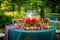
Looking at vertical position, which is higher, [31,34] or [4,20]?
[31,34]

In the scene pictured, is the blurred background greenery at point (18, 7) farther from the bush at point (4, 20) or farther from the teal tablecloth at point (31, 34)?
the teal tablecloth at point (31, 34)

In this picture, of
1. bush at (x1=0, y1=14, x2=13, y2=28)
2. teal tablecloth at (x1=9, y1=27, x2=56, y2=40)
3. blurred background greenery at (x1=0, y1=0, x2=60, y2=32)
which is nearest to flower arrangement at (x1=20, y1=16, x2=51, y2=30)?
teal tablecloth at (x1=9, y1=27, x2=56, y2=40)

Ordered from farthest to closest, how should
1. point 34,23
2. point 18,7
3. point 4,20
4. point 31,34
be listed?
1. point 18,7
2. point 4,20
3. point 34,23
4. point 31,34

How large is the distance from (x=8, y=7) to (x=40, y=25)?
396 cm

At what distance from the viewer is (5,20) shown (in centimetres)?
552

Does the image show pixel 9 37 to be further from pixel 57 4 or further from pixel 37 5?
pixel 57 4

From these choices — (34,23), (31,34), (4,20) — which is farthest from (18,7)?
(31,34)

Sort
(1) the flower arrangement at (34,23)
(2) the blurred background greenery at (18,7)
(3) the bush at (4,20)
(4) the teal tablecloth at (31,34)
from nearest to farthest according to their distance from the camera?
(4) the teal tablecloth at (31,34), (1) the flower arrangement at (34,23), (2) the blurred background greenery at (18,7), (3) the bush at (4,20)

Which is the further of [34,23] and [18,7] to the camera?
[18,7]

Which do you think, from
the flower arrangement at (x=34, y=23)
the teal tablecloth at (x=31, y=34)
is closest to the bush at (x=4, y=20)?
the flower arrangement at (x=34, y=23)

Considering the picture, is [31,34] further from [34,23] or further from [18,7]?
[18,7]

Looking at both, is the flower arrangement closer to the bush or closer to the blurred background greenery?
the blurred background greenery

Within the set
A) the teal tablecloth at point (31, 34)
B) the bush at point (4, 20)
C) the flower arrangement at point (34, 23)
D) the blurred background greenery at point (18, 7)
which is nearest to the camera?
the teal tablecloth at point (31, 34)

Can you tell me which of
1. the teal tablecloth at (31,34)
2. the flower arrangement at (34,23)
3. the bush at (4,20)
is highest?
the flower arrangement at (34,23)
